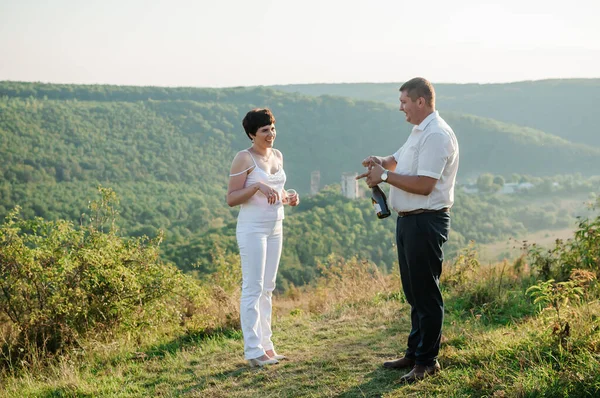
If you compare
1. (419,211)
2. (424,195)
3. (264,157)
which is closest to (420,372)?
(419,211)

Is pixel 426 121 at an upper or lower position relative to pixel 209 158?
upper

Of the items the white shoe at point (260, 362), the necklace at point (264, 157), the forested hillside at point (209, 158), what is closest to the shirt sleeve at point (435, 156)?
the necklace at point (264, 157)

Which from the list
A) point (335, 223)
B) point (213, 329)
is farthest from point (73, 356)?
point (335, 223)

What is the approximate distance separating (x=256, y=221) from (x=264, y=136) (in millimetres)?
651

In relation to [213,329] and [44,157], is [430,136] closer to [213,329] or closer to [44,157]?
[213,329]

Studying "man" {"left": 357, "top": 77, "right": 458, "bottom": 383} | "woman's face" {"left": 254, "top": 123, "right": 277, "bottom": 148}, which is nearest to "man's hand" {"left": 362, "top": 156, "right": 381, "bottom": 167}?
"man" {"left": 357, "top": 77, "right": 458, "bottom": 383}

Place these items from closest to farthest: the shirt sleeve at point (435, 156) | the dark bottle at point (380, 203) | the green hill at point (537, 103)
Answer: the shirt sleeve at point (435, 156) → the dark bottle at point (380, 203) → the green hill at point (537, 103)

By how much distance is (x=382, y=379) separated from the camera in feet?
13.1

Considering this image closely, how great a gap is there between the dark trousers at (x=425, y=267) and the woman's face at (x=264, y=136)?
128 centimetres

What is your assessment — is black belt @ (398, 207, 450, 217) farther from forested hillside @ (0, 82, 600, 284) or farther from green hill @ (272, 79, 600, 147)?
green hill @ (272, 79, 600, 147)

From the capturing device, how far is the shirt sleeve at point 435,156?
3518 mm

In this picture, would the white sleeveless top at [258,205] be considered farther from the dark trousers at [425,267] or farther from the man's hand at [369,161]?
the dark trousers at [425,267]

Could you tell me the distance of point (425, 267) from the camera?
3652mm

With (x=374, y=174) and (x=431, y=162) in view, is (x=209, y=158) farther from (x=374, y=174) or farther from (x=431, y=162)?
(x=431, y=162)
